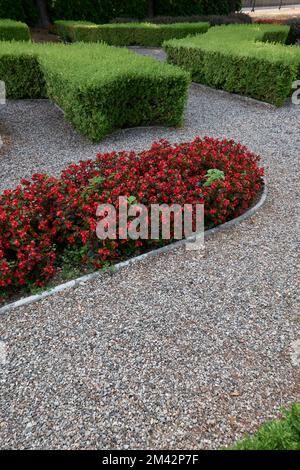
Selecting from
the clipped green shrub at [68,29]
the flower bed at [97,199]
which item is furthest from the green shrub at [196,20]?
the flower bed at [97,199]

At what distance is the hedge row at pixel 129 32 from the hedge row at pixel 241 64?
5625 mm

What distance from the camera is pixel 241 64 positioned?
9523mm

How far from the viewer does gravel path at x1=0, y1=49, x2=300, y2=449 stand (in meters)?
→ 2.61

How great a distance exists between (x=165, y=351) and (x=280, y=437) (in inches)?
50.2

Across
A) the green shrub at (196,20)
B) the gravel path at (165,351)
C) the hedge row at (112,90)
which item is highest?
the green shrub at (196,20)

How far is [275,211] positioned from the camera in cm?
512

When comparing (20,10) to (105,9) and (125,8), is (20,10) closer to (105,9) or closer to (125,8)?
(105,9)

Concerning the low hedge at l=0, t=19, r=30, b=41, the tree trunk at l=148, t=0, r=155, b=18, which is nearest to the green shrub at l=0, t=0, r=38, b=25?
the tree trunk at l=148, t=0, r=155, b=18

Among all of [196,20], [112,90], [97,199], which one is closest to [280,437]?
[97,199]

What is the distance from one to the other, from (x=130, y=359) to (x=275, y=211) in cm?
303

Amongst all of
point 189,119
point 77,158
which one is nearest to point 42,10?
point 189,119

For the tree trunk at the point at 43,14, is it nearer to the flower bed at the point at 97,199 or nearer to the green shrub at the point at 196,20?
the green shrub at the point at 196,20

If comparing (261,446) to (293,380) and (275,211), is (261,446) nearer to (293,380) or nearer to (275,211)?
(293,380)

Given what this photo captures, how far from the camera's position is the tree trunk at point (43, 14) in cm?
2042
